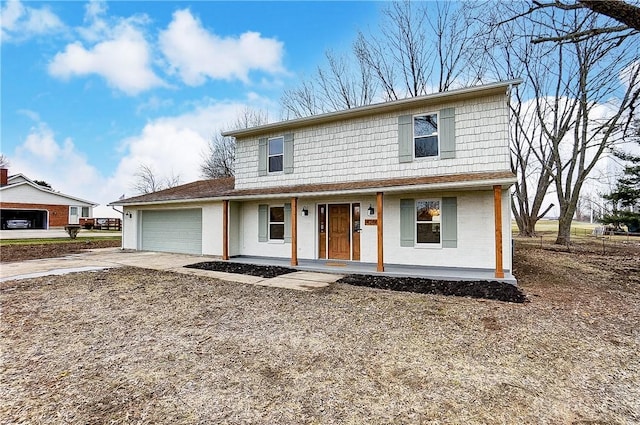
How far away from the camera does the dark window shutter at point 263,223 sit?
11797mm

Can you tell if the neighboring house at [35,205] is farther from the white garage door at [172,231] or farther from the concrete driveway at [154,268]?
the concrete driveway at [154,268]

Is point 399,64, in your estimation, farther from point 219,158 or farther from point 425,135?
point 219,158

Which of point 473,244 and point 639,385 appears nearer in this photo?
point 639,385

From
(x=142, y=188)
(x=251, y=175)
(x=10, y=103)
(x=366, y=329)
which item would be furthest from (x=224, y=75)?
(x=142, y=188)

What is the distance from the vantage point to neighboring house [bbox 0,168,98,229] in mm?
28312

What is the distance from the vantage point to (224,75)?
15914 mm

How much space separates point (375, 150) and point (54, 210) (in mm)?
35329

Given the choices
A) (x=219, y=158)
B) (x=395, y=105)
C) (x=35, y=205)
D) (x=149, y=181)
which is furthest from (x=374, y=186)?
(x=149, y=181)

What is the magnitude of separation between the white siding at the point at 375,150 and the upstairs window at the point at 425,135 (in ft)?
0.69

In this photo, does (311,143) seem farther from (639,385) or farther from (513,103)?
(513,103)

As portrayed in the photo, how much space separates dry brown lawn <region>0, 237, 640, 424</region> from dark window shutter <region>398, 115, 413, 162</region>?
4.48m

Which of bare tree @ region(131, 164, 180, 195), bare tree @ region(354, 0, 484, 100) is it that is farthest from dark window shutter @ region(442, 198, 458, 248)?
bare tree @ region(131, 164, 180, 195)

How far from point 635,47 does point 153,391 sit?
19.2 metres

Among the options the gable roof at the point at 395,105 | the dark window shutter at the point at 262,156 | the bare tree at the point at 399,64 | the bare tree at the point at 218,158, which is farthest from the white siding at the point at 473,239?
the bare tree at the point at 218,158
